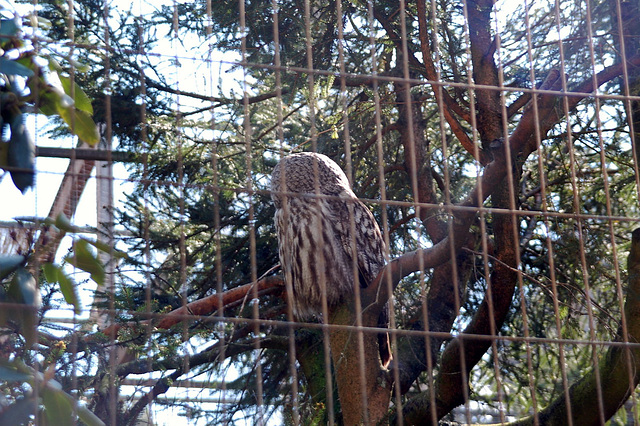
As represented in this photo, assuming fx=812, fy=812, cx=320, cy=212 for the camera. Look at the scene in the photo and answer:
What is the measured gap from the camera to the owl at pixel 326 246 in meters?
4.69

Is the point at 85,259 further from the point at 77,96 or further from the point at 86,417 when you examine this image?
the point at 77,96

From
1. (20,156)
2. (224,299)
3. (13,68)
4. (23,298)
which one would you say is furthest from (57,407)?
(224,299)

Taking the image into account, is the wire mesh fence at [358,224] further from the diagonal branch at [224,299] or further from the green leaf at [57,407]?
the green leaf at [57,407]

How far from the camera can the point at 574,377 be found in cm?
560

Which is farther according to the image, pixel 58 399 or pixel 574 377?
pixel 574 377

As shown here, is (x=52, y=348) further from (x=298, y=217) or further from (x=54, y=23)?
(x=54, y=23)

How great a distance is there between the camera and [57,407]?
1.99 m

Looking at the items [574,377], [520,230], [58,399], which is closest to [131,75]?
[520,230]

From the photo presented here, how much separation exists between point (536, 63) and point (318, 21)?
5.01 ft

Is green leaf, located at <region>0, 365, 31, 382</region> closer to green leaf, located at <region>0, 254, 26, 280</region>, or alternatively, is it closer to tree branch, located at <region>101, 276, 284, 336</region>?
green leaf, located at <region>0, 254, 26, 280</region>

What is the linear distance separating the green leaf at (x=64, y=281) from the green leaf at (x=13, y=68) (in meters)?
0.50

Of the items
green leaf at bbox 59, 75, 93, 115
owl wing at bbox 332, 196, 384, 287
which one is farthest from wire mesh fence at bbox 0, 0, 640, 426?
green leaf at bbox 59, 75, 93, 115

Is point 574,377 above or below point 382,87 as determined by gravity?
below

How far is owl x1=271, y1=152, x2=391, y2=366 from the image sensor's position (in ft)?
15.4
